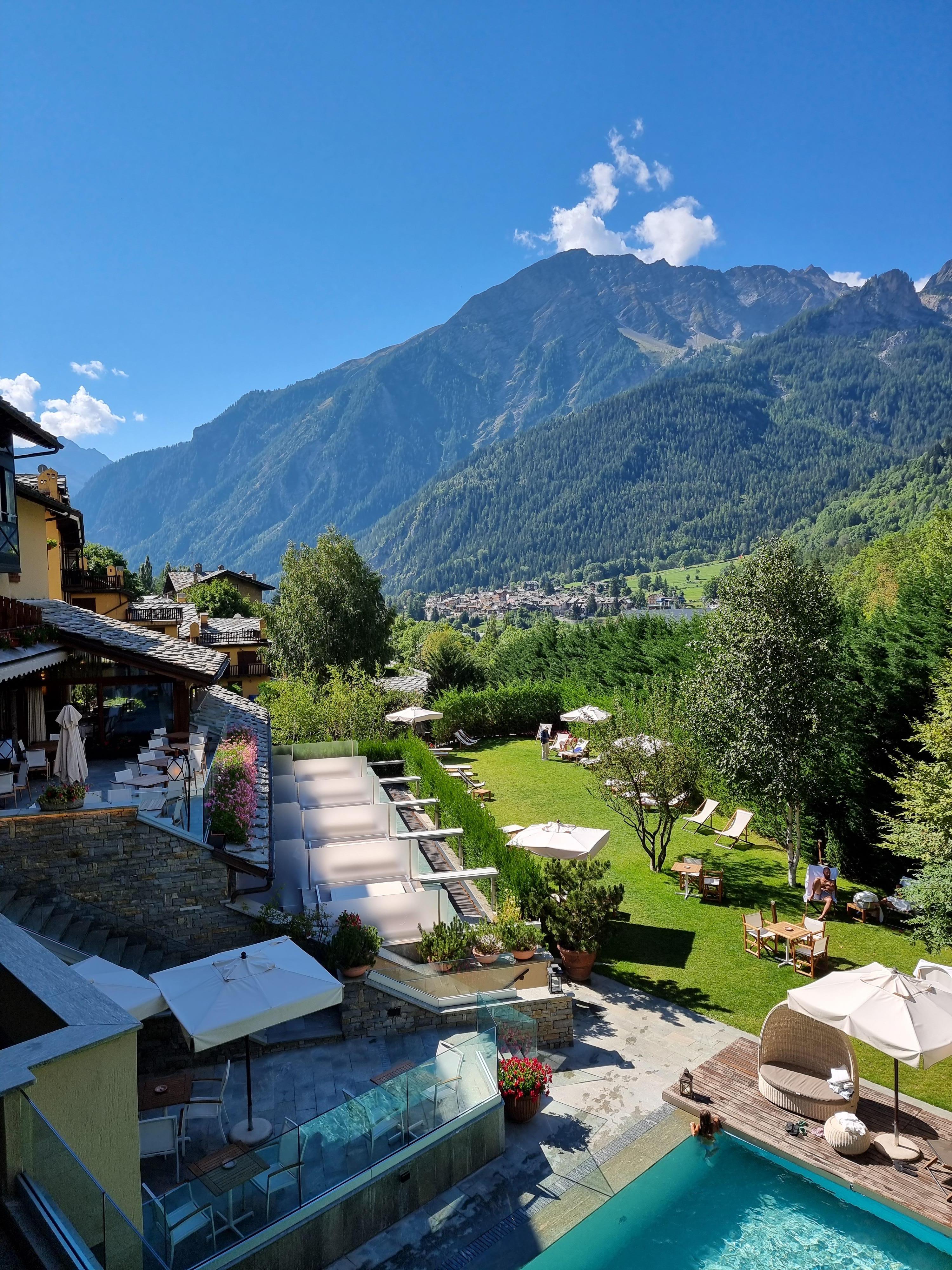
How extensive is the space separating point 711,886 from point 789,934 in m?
3.17

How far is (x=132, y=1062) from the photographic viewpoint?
5434 millimetres

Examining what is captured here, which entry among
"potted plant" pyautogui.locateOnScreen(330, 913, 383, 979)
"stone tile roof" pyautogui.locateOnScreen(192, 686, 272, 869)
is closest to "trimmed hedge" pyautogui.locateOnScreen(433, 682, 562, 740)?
"stone tile roof" pyautogui.locateOnScreen(192, 686, 272, 869)

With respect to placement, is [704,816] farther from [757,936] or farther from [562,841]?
[562,841]

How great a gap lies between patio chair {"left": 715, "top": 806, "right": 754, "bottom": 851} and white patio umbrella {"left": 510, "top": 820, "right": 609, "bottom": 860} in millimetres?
6339

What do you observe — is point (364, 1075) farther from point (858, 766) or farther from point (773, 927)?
point (858, 766)

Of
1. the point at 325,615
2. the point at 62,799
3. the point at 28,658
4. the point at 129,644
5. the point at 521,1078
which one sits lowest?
the point at 521,1078

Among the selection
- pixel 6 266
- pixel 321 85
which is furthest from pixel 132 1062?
pixel 321 85

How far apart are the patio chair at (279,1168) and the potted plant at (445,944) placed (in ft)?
13.6

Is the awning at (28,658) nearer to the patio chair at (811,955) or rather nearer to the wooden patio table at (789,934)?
the wooden patio table at (789,934)

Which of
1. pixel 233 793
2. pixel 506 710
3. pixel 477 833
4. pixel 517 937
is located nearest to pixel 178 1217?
pixel 517 937

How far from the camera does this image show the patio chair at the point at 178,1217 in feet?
19.6

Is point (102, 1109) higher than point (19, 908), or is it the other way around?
point (102, 1109)

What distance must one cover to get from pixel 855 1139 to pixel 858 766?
9.75m

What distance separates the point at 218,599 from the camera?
56312 mm
